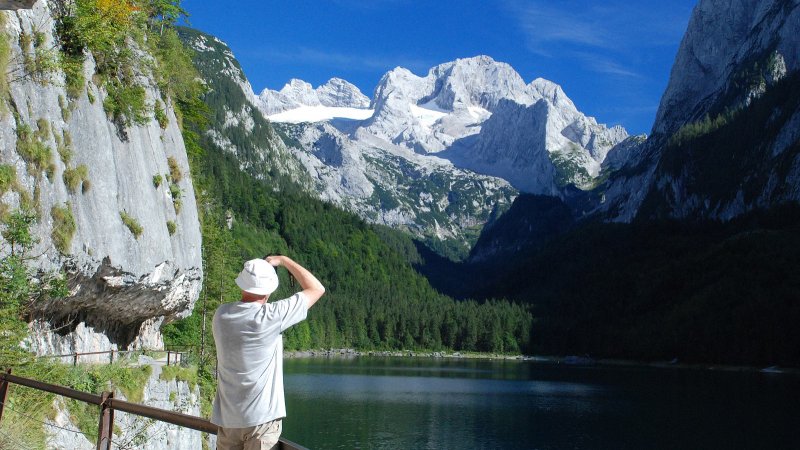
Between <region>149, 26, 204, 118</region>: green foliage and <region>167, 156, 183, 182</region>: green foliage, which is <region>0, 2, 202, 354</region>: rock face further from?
<region>149, 26, 204, 118</region>: green foliage

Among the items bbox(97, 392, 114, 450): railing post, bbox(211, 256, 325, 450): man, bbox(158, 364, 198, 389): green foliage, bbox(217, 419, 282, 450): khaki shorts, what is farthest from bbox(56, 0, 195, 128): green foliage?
bbox(217, 419, 282, 450): khaki shorts

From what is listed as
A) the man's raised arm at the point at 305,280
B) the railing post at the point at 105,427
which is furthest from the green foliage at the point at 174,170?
the man's raised arm at the point at 305,280

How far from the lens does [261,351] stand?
7.46 m

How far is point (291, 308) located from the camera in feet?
24.4

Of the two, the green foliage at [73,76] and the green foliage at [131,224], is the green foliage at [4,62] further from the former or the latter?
the green foliage at [131,224]

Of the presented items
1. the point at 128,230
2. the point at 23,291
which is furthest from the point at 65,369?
the point at 128,230

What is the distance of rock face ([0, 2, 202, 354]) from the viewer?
2144cm

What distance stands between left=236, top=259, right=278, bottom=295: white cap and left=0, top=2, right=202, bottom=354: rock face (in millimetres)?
14938

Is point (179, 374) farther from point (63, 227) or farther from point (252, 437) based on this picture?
point (252, 437)

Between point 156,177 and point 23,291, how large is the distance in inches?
478

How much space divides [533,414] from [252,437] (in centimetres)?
7415

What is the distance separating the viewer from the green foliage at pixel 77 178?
23.2 metres

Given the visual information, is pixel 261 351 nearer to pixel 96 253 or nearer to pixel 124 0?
pixel 96 253

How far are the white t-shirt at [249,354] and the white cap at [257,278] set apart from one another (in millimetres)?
195
